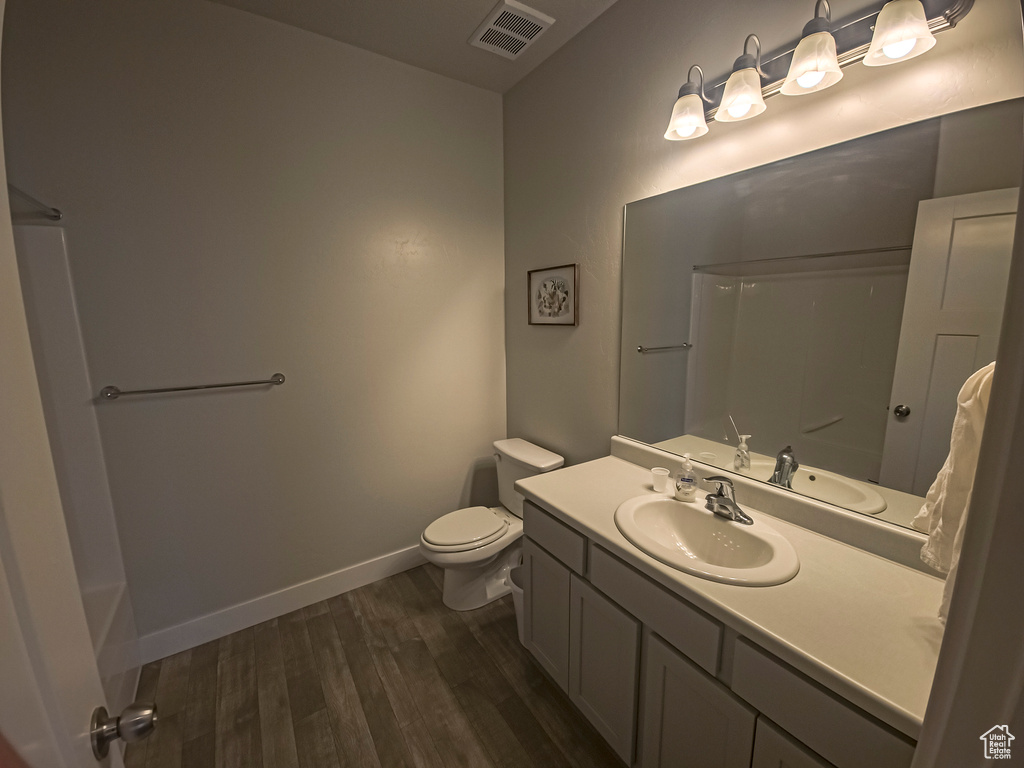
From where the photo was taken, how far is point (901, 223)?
1.05m

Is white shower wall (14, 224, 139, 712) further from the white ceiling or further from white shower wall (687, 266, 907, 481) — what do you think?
white shower wall (687, 266, 907, 481)

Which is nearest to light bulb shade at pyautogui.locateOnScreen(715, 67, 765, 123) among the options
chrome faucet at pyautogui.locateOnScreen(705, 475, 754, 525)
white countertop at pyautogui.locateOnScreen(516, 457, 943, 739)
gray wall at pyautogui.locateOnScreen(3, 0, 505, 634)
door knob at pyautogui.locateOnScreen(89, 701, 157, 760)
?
chrome faucet at pyautogui.locateOnScreen(705, 475, 754, 525)

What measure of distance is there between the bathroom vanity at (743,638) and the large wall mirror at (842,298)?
0.60ft

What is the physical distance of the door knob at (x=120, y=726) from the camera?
1.65ft

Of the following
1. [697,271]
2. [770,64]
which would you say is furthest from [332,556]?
[770,64]

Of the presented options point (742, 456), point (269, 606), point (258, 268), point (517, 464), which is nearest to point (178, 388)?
point (258, 268)

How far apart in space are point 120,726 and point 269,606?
1743 mm

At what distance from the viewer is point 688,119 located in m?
1.35

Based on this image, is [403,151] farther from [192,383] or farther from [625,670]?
[625,670]

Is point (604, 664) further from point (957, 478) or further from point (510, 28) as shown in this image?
point (510, 28)

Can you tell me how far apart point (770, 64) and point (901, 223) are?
0.58 m

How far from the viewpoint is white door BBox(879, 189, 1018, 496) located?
918mm

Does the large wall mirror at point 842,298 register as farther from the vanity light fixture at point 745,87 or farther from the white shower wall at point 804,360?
the vanity light fixture at point 745,87

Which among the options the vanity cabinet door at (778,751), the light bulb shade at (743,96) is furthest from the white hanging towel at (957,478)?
the light bulb shade at (743,96)
